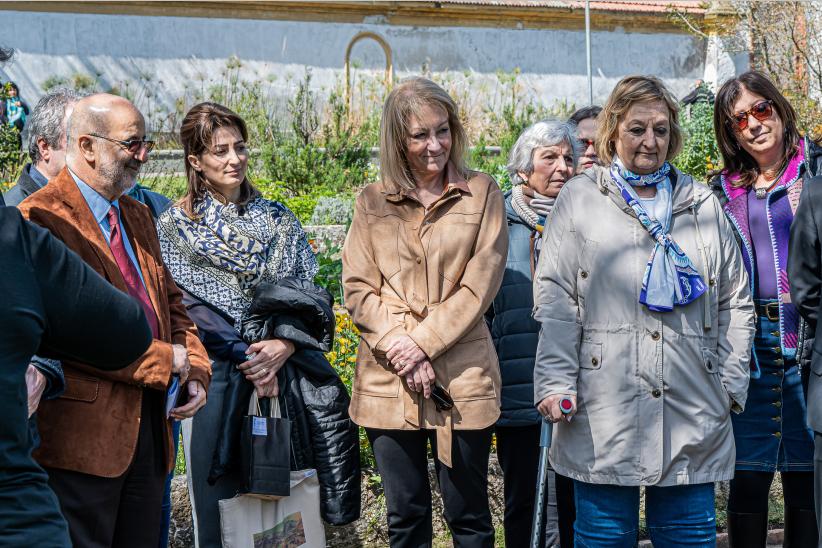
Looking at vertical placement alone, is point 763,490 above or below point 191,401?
below

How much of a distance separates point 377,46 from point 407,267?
1638cm

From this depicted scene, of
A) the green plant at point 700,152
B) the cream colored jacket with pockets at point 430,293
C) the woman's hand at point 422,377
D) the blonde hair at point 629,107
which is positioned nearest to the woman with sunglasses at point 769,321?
the blonde hair at point 629,107

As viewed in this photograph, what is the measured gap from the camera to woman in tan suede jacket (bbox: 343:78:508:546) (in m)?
→ 3.94

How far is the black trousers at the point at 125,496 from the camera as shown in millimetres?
3180

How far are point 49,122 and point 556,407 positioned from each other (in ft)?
8.08

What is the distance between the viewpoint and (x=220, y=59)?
1827 centimetres

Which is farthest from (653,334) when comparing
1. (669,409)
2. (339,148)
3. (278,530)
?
(339,148)

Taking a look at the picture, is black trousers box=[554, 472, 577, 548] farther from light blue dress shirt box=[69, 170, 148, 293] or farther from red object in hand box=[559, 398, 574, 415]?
light blue dress shirt box=[69, 170, 148, 293]

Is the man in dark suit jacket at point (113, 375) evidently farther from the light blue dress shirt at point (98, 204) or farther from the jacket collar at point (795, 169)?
the jacket collar at point (795, 169)

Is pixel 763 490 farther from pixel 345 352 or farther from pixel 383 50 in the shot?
pixel 383 50

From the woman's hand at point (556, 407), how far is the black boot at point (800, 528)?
4.43 ft

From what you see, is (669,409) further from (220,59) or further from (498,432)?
(220,59)

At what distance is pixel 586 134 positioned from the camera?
16.7 feet

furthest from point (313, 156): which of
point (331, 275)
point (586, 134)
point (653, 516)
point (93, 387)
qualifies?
point (93, 387)
